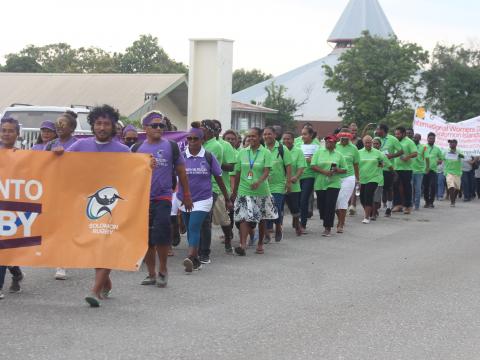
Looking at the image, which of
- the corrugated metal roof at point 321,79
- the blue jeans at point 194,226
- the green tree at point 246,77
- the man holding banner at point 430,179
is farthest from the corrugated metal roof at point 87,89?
the green tree at point 246,77

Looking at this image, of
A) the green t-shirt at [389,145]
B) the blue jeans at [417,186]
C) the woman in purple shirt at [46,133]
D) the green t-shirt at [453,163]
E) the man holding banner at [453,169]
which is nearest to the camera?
the woman in purple shirt at [46,133]

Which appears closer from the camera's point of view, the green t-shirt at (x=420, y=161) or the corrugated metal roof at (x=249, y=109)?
the green t-shirt at (x=420, y=161)

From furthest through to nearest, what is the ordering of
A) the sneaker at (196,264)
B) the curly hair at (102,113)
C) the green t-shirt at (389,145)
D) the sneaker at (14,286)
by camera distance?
the green t-shirt at (389,145) < the sneaker at (196,264) < the sneaker at (14,286) < the curly hair at (102,113)

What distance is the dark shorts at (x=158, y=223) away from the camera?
913 cm

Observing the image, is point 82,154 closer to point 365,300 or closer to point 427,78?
point 365,300

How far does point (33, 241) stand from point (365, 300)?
3335mm

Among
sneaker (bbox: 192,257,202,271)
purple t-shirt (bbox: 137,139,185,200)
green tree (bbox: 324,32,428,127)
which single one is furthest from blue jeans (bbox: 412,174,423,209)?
green tree (bbox: 324,32,428,127)

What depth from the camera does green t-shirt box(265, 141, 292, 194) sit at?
45.6 ft

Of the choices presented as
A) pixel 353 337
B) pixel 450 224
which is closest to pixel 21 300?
pixel 353 337

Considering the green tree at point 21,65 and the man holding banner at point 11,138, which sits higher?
the green tree at point 21,65

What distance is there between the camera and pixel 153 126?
30.2ft

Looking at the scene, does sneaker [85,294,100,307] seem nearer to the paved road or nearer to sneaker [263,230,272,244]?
the paved road

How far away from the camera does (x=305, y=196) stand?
15.8 metres

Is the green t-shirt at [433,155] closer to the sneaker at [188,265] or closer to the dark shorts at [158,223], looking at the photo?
the sneaker at [188,265]
